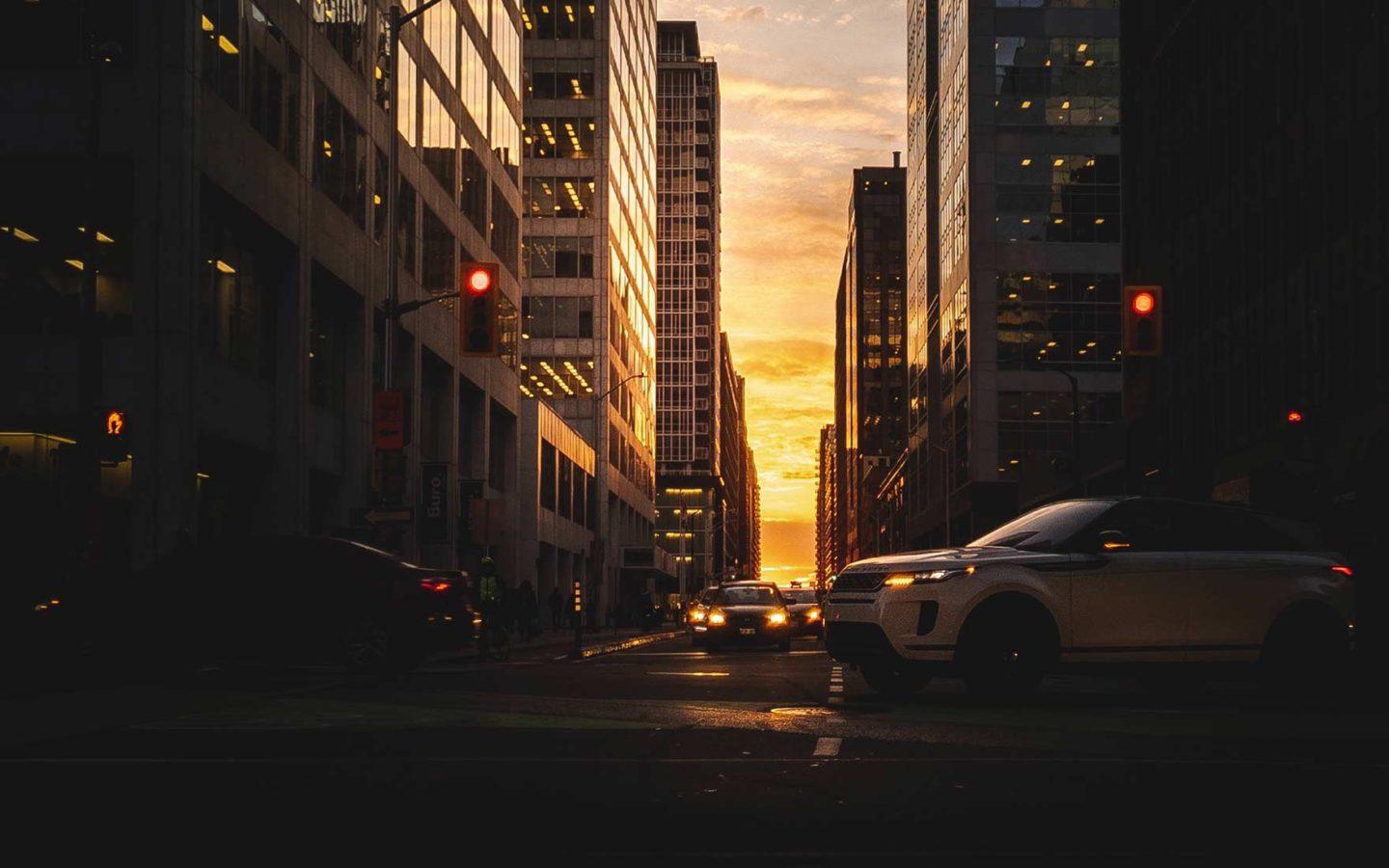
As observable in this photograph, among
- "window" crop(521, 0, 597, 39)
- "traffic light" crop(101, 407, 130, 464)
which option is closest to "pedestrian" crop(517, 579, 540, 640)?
"traffic light" crop(101, 407, 130, 464)

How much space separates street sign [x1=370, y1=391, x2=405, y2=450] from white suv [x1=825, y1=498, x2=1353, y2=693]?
18.0 meters

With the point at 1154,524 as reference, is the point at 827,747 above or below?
below

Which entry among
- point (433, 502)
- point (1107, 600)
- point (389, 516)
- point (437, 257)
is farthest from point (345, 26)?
point (1107, 600)

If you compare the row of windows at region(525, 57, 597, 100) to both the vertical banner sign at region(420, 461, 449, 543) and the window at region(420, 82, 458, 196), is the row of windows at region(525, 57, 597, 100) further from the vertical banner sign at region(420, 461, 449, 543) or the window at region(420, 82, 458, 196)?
the vertical banner sign at region(420, 461, 449, 543)

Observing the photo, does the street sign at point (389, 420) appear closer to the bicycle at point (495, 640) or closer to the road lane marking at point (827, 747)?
the bicycle at point (495, 640)

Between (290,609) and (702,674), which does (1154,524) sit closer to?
(702,674)

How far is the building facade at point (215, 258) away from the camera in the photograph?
26.4 metres

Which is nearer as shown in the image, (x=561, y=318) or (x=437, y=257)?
(x=437, y=257)

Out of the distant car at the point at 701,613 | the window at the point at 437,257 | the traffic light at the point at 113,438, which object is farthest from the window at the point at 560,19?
the traffic light at the point at 113,438

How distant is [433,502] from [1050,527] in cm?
2804

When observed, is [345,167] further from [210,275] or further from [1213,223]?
[1213,223]

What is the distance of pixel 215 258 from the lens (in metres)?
30.0

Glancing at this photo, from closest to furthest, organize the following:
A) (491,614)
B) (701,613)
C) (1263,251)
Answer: (491,614) < (701,613) < (1263,251)

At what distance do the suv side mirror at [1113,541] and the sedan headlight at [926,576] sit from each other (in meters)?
1.17
